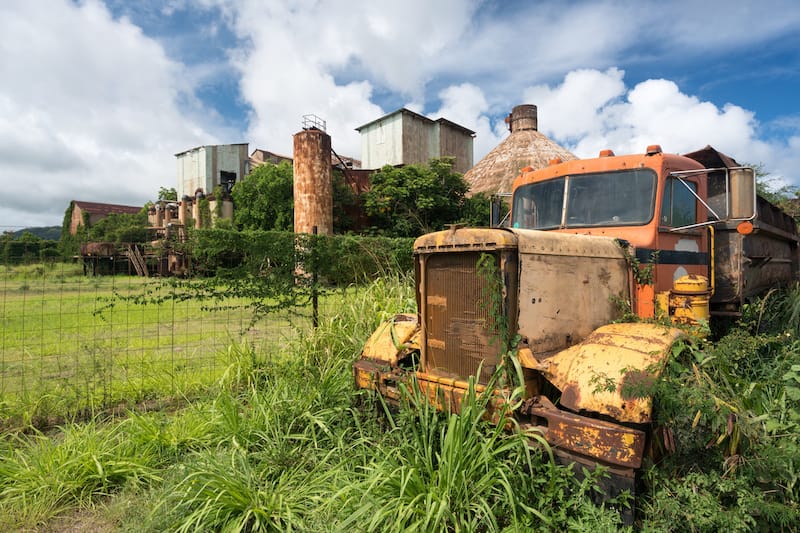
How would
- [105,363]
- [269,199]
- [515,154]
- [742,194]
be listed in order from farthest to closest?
[515,154] < [269,199] < [105,363] < [742,194]

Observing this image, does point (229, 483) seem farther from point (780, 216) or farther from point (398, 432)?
point (780, 216)

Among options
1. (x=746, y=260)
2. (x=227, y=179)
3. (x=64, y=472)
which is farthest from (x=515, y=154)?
(x=64, y=472)

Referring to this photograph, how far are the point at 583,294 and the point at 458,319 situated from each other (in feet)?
3.32

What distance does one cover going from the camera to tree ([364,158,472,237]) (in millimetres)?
26719

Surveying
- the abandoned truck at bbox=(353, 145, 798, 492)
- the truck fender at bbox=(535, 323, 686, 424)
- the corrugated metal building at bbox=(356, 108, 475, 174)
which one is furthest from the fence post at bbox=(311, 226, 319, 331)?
the corrugated metal building at bbox=(356, 108, 475, 174)

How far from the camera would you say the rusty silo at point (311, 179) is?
945 inches

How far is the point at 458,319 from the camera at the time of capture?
3.29m

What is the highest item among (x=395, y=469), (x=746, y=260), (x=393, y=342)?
(x=746, y=260)

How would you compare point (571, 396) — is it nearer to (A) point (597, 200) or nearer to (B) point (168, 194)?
(A) point (597, 200)

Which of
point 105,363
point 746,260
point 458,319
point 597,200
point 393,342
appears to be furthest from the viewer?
point 105,363

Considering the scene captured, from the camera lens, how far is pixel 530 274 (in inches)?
123

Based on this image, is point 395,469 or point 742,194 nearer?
point 395,469

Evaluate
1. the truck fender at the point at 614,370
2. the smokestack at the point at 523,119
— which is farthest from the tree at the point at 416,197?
the truck fender at the point at 614,370

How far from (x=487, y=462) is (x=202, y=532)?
1.83 metres
